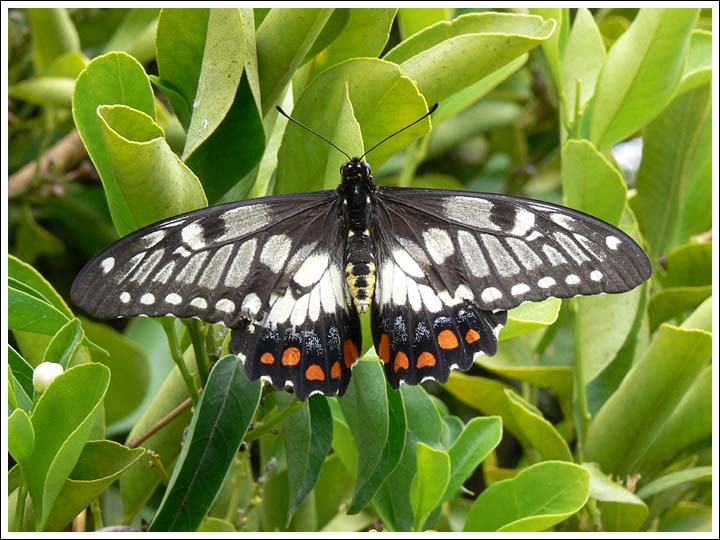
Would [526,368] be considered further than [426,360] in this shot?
Yes

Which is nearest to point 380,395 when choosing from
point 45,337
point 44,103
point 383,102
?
point 383,102

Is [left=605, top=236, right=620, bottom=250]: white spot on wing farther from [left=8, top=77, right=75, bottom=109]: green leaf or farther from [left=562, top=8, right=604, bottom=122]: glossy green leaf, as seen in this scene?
[left=8, top=77, right=75, bottom=109]: green leaf

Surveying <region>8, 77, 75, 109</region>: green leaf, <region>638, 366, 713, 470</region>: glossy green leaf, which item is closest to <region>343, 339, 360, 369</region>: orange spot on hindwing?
<region>638, 366, 713, 470</region>: glossy green leaf

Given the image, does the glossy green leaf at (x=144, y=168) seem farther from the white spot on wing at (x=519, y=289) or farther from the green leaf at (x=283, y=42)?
the white spot on wing at (x=519, y=289)

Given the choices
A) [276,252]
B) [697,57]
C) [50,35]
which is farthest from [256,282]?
[50,35]

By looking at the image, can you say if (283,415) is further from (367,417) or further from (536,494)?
(536,494)

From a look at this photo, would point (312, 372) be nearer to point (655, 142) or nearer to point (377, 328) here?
point (377, 328)
